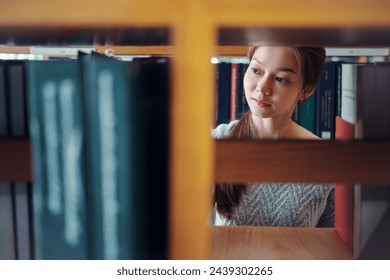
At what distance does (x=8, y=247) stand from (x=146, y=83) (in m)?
0.27

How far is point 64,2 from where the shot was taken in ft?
1.26

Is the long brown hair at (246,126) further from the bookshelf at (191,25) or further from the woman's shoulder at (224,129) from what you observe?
the bookshelf at (191,25)

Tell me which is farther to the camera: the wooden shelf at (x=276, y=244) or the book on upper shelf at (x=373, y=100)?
the wooden shelf at (x=276, y=244)

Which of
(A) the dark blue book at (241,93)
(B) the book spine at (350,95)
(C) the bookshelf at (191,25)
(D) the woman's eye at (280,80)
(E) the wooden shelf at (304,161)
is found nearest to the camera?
(C) the bookshelf at (191,25)

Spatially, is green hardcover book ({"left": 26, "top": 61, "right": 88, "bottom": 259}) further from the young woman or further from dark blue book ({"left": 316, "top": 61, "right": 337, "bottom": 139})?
dark blue book ({"left": 316, "top": 61, "right": 337, "bottom": 139})

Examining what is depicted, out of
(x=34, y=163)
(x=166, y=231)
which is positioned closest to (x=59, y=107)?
(x=34, y=163)

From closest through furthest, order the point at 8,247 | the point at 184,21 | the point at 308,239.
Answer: the point at 184,21, the point at 8,247, the point at 308,239

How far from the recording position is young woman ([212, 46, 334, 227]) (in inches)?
47.6

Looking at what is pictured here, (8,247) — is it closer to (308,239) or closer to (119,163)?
(119,163)

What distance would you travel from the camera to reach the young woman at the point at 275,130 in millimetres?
1208

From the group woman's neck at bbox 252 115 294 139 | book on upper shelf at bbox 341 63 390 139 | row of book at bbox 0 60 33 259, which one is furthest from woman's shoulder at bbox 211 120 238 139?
row of book at bbox 0 60 33 259

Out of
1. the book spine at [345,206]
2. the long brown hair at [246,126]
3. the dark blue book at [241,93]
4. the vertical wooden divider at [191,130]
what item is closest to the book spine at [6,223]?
the vertical wooden divider at [191,130]

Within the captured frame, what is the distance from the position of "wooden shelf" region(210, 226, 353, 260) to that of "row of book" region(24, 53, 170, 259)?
0.29 meters

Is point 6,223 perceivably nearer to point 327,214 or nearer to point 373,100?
point 373,100
